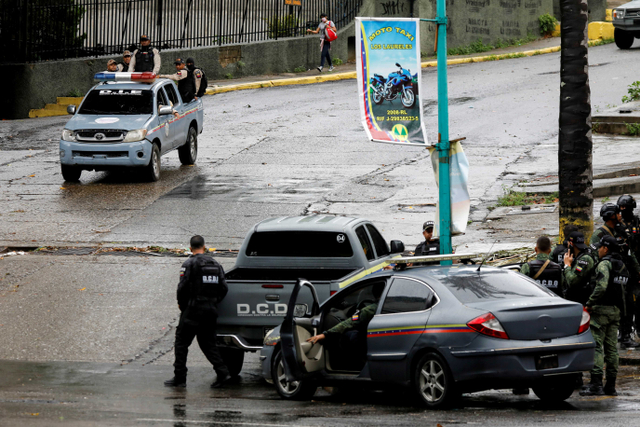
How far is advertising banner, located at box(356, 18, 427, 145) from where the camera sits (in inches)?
455

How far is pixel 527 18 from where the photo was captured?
43.9m

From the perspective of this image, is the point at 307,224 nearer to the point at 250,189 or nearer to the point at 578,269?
the point at 578,269

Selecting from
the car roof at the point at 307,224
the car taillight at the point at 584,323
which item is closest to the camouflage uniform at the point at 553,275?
the car taillight at the point at 584,323

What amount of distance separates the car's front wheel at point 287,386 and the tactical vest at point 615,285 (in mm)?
2975

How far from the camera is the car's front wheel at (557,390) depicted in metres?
8.80

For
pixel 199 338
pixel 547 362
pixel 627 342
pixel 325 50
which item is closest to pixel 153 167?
pixel 199 338

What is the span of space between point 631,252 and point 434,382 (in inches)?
139

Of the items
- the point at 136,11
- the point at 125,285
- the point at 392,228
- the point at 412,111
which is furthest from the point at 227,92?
the point at 412,111

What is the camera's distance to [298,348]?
946cm

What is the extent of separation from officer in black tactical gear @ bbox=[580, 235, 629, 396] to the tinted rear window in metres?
2.94

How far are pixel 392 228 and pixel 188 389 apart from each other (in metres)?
7.73

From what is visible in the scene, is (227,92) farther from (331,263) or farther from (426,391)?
(426,391)

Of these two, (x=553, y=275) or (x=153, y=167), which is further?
(x=153, y=167)

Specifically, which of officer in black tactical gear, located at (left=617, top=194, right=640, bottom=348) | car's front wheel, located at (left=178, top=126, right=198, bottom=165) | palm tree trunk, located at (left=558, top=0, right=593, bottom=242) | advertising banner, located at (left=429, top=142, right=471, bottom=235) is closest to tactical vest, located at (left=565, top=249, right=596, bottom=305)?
officer in black tactical gear, located at (left=617, top=194, right=640, bottom=348)
